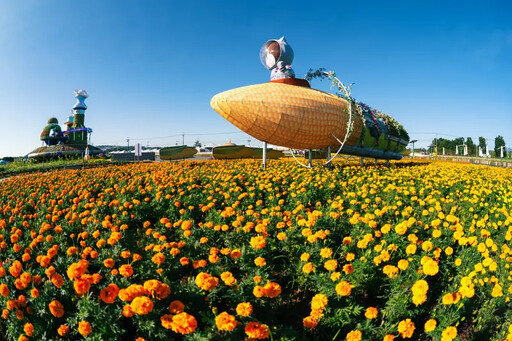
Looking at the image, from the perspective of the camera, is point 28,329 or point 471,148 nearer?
point 28,329

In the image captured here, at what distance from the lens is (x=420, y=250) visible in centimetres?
381

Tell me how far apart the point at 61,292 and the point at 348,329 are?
9.58 feet

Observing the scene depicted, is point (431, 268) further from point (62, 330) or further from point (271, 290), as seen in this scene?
point (62, 330)

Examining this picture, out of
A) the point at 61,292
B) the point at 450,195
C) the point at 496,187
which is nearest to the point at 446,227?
the point at 450,195

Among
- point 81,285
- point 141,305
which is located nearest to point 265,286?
point 141,305

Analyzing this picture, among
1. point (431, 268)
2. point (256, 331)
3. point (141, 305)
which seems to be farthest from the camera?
point (431, 268)

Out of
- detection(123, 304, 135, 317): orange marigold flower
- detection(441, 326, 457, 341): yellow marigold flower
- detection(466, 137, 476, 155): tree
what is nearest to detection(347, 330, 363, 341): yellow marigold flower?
detection(441, 326, 457, 341): yellow marigold flower

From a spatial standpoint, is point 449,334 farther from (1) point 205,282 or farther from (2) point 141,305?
(2) point 141,305

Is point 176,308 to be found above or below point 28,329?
above

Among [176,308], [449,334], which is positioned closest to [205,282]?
[176,308]

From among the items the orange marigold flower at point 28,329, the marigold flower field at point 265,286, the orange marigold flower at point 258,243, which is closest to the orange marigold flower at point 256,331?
the marigold flower field at point 265,286

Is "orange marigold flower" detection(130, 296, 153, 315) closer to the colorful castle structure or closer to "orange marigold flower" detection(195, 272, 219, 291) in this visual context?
"orange marigold flower" detection(195, 272, 219, 291)

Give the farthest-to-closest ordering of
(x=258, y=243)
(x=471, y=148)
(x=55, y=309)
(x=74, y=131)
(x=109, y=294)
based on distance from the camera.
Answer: (x=471, y=148) → (x=74, y=131) → (x=258, y=243) → (x=55, y=309) → (x=109, y=294)

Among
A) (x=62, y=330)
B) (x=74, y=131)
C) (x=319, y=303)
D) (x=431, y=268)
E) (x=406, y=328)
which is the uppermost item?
(x=74, y=131)
